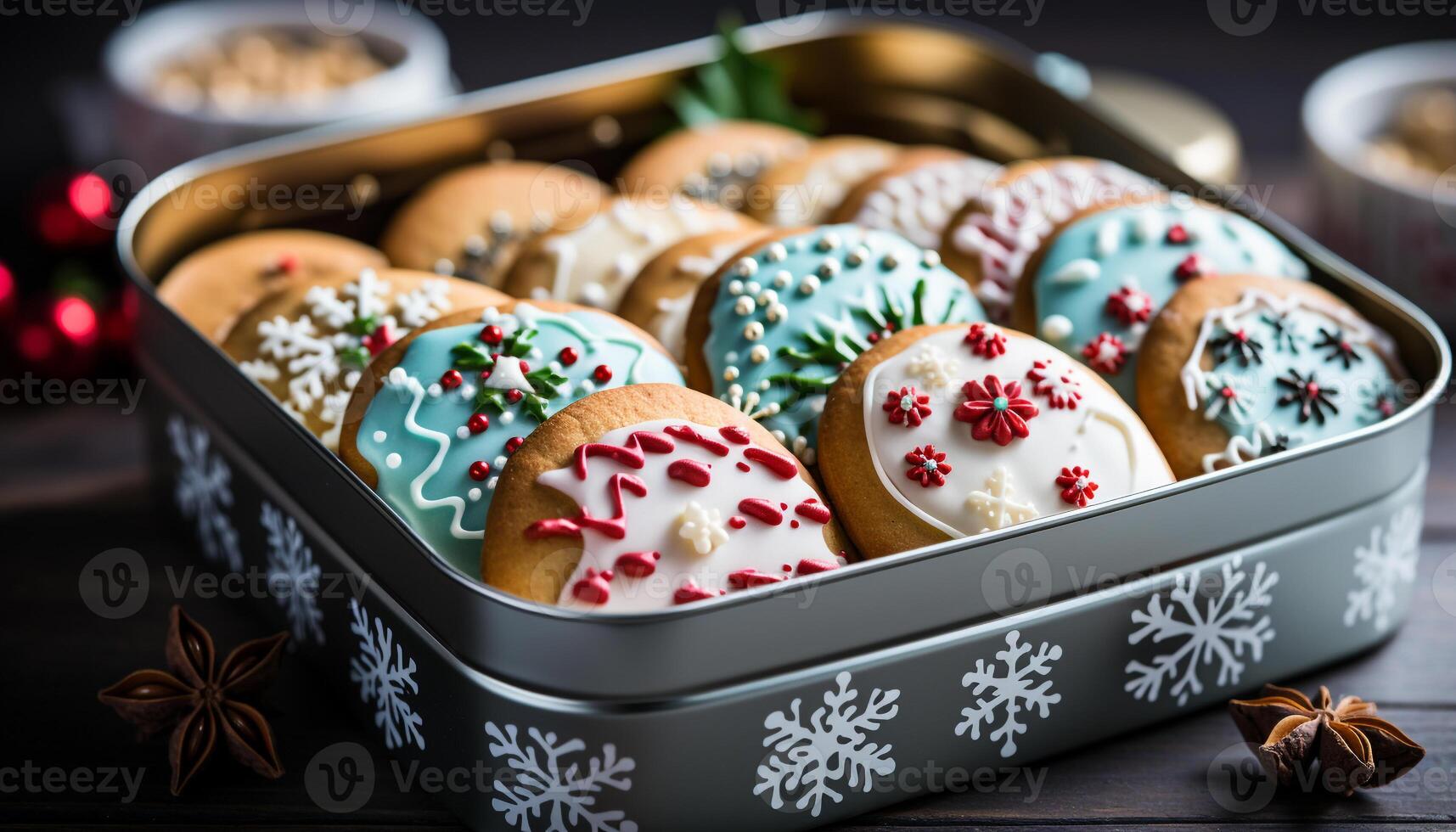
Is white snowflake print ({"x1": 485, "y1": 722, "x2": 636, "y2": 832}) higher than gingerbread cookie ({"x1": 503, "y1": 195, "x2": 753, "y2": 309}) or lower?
lower

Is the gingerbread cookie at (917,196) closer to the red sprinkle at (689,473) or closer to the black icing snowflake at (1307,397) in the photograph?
the black icing snowflake at (1307,397)

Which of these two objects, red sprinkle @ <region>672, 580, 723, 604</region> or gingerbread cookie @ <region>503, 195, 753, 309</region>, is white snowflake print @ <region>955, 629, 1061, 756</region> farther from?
gingerbread cookie @ <region>503, 195, 753, 309</region>

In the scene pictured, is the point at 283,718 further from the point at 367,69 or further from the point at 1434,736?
the point at 367,69

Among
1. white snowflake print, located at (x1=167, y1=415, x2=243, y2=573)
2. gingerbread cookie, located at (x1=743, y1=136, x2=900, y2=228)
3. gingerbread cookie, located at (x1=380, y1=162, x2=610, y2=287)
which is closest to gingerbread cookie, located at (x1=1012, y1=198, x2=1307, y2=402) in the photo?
gingerbread cookie, located at (x1=743, y1=136, x2=900, y2=228)

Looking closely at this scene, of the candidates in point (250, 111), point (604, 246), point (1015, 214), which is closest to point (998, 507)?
point (1015, 214)

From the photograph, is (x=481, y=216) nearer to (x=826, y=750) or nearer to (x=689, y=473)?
(x=689, y=473)

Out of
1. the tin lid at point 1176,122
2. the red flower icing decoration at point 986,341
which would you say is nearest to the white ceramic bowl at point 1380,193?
the tin lid at point 1176,122
